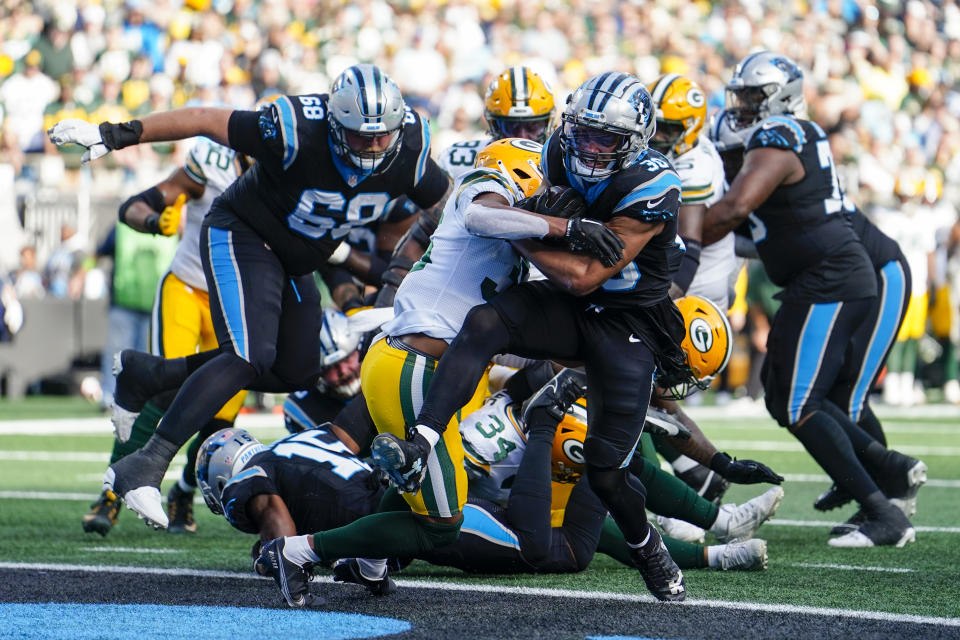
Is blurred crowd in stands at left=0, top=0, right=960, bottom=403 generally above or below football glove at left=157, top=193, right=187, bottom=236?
above

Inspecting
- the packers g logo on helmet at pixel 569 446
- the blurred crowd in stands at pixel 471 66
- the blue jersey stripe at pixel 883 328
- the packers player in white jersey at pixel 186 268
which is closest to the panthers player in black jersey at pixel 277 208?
the packers player in white jersey at pixel 186 268

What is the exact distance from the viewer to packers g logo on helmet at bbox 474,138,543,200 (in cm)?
432

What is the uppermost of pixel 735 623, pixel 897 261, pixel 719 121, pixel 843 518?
pixel 719 121

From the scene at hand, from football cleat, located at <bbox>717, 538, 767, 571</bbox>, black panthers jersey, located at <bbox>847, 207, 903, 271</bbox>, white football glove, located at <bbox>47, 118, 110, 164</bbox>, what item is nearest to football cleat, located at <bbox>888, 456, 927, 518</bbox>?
black panthers jersey, located at <bbox>847, 207, 903, 271</bbox>

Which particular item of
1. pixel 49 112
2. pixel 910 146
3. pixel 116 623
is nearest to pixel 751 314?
pixel 910 146

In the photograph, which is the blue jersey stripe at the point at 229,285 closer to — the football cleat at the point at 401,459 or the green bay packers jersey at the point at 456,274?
the green bay packers jersey at the point at 456,274

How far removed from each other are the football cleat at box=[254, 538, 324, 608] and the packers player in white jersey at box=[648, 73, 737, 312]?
216 centimetres

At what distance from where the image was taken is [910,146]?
14.6 m

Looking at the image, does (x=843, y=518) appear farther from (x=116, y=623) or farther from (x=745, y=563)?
(x=116, y=623)

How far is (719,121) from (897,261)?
1041 millimetres

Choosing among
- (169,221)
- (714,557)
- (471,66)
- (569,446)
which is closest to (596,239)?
(569,446)

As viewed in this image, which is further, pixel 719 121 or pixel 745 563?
pixel 719 121

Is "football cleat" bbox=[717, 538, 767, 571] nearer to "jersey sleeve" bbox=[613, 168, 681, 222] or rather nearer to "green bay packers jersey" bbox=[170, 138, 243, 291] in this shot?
"jersey sleeve" bbox=[613, 168, 681, 222]

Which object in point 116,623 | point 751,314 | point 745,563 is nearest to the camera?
point 116,623
